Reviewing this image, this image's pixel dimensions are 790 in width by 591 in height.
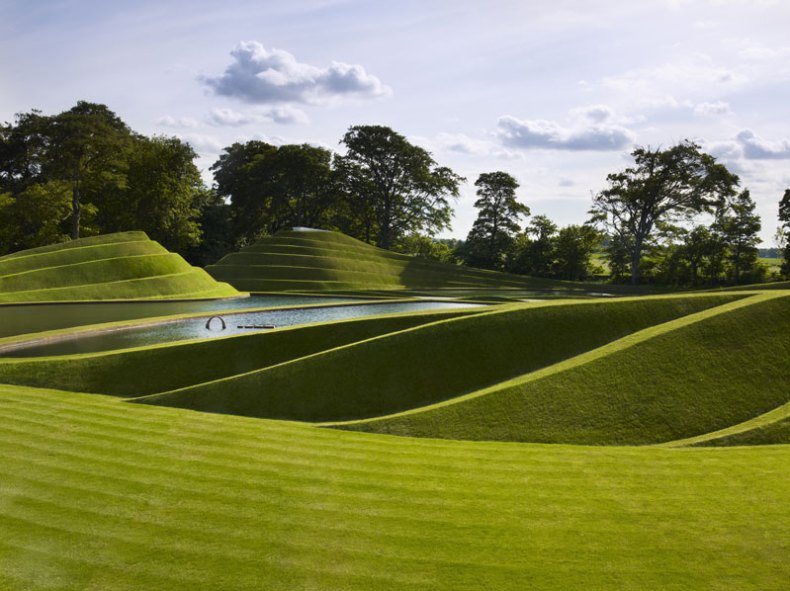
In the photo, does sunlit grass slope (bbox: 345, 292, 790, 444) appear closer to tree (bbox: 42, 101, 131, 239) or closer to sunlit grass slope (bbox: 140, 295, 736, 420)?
sunlit grass slope (bbox: 140, 295, 736, 420)

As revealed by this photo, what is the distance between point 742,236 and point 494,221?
28883 millimetres

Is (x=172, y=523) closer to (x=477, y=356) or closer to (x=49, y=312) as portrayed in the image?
(x=477, y=356)

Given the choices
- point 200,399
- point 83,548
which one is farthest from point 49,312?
point 83,548

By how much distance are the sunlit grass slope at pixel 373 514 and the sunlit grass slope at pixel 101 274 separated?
29782 millimetres

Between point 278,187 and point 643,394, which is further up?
point 278,187

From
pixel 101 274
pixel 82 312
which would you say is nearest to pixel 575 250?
pixel 101 274

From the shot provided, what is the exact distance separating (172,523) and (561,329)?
13.1 meters

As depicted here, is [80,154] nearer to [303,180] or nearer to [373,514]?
[303,180]

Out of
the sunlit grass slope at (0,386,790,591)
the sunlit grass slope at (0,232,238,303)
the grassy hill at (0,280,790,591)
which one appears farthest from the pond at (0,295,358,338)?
the sunlit grass slope at (0,386,790,591)

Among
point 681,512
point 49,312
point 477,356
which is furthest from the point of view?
point 49,312

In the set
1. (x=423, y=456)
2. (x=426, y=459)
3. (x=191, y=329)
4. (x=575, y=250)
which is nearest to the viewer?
(x=426, y=459)

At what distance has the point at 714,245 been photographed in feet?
197

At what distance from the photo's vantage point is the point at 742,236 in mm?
59750

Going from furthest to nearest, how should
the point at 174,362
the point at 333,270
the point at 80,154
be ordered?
the point at 333,270
the point at 80,154
the point at 174,362
